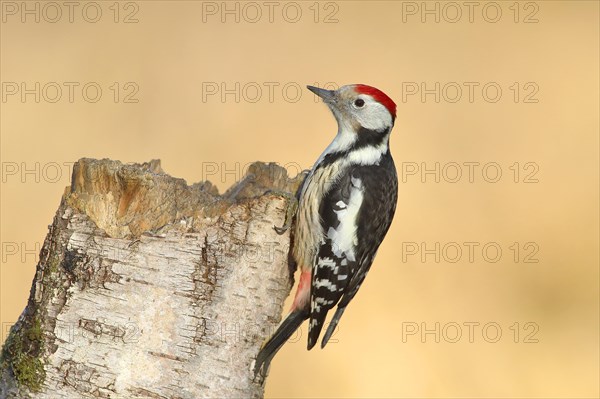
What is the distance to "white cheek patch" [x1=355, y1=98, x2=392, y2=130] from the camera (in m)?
4.15

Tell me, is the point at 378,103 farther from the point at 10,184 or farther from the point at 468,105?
the point at 10,184

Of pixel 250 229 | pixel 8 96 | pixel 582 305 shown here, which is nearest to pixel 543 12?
pixel 582 305

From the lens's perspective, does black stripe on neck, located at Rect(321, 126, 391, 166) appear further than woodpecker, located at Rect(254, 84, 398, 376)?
Yes

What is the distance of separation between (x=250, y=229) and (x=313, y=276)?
0.87 meters

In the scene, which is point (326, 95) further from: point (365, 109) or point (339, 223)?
point (339, 223)

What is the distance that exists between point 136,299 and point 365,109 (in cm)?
184

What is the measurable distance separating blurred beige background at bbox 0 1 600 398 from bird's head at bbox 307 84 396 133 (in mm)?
1985

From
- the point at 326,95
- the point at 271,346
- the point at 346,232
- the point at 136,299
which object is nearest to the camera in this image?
the point at 136,299

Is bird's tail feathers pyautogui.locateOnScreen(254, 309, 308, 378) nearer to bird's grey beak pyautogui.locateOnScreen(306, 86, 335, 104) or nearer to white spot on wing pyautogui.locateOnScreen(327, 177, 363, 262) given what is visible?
white spot on wing pyautogui.locateOnScreen(327, 177, 363, 262)

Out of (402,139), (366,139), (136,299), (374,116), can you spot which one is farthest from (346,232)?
(402,139)

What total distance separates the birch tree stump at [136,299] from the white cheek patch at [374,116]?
1.39 metres

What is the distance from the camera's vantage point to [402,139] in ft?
21.8

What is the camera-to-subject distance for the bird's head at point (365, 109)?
415 centimetres

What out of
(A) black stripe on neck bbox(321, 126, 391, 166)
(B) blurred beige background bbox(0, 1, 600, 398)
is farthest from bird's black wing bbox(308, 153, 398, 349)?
(B) blurred beige background bbox(0, 1, 600, 398)
